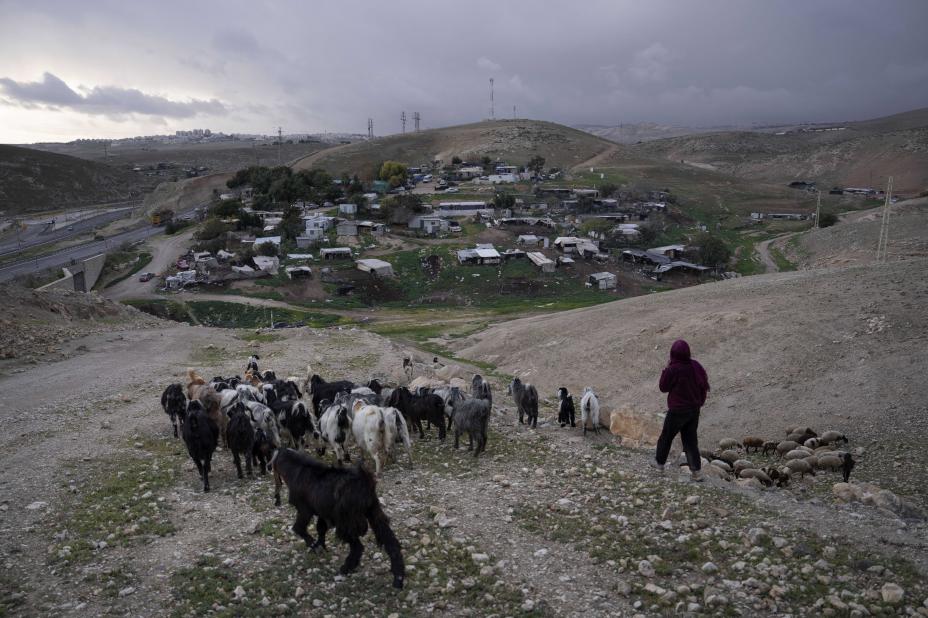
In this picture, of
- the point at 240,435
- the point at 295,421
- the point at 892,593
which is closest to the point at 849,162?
the point at 295,421

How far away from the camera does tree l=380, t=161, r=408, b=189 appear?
115694 mm

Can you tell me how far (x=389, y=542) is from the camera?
25.3 feet

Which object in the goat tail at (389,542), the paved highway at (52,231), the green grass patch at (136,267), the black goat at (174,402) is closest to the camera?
the goat tail at (389,542)

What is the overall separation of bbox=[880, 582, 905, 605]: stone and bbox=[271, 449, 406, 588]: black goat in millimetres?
5685

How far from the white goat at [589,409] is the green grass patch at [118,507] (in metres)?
9.49

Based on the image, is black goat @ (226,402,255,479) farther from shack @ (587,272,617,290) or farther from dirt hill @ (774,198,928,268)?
shack @ (587,272,617,290)

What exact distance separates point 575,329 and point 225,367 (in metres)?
17.0

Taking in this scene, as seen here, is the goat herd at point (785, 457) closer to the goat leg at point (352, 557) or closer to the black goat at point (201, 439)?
the goat leg at point (352, 557)

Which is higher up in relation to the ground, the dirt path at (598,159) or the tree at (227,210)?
the dirt path at (598,159)

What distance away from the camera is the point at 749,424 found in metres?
18.3

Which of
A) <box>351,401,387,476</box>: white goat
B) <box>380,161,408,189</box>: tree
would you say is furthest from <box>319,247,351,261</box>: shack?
<box>351,401,387,476</box>: white goat

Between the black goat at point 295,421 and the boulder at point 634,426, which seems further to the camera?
the boulder at point 634,426

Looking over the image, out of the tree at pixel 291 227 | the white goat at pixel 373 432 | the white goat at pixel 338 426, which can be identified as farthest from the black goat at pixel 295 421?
the tree at pixel 291 227

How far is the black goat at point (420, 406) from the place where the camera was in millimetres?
14844
